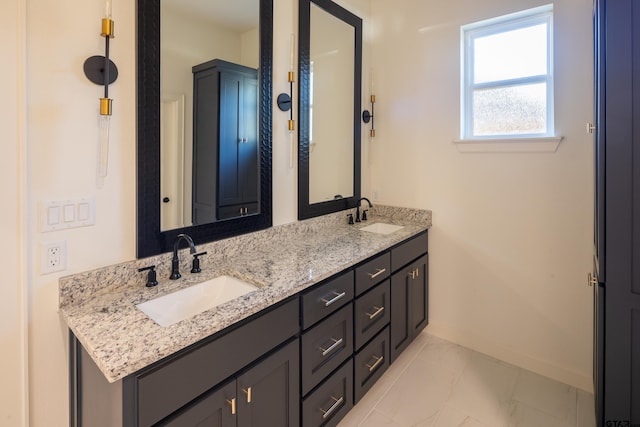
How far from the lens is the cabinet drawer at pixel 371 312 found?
193cm

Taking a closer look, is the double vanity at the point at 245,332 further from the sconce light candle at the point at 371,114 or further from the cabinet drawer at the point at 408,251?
the sconce light candle at the point at 371,114

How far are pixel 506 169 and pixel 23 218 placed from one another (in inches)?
102

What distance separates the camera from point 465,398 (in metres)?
2.11

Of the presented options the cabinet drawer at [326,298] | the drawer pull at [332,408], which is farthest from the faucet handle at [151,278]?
the drawer pull at [332,408]

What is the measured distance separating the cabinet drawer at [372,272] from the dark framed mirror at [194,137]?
0.64m

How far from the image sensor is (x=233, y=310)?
1245mm

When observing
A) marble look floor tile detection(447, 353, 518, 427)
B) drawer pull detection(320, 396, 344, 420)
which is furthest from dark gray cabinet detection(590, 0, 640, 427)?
drawer pull detection(320, 396, 344, 420)

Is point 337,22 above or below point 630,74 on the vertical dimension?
above

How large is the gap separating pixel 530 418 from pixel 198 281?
1939 mm

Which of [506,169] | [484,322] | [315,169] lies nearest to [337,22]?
[315,169]

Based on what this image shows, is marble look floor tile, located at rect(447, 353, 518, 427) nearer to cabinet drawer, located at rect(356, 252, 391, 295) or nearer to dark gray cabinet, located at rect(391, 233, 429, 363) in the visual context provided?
dark gray cabinet, located at rect(391, 233, 429, 363)

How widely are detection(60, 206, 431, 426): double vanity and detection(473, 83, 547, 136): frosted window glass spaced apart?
1048mm

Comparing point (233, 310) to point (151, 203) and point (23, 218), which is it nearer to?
point (151, 203)

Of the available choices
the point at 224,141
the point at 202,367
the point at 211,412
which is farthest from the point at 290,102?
the point at 211,412
